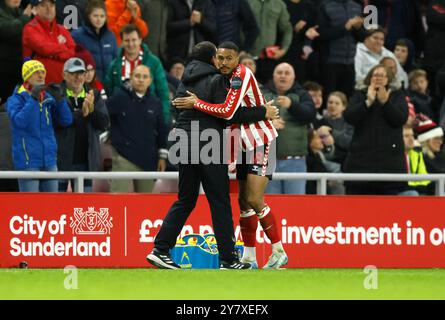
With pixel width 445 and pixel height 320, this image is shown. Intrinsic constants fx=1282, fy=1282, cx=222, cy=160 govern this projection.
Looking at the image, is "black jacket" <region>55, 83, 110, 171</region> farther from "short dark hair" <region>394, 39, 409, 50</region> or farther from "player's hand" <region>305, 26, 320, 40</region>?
"short dark hair" <region>394, 39, 409, 50</region>

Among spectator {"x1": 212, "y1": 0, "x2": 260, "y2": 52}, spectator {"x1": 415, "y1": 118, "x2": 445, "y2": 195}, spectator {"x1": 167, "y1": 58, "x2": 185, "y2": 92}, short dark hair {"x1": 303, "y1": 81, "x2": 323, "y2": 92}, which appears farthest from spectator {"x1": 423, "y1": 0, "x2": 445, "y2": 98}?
spectator {"x1": 167, "y1": 58, "x2": 185, "y2": 92}

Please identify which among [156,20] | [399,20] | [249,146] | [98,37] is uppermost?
[399,20]

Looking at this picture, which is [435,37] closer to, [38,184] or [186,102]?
[38,184]

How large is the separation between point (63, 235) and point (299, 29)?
6.41 meters

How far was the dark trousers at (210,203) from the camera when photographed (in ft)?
46.5

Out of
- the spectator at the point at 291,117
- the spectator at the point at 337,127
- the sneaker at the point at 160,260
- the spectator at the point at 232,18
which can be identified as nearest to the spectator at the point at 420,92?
the spectator at the point at 337,127

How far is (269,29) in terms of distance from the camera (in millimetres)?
20125

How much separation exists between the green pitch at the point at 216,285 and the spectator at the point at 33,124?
2025 mm

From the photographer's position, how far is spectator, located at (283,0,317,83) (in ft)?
67.4

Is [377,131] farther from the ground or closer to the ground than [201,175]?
farther from the ground

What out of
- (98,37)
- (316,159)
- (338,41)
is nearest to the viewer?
(98,37)

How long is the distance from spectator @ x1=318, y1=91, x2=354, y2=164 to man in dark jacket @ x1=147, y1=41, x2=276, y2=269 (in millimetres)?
4453

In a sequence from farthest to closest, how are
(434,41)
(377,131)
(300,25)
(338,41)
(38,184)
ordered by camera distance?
(434,41), (300,25), (338,41), (377,131), (38,184)

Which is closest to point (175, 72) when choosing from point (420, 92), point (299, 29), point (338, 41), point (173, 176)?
point (299, 29)
